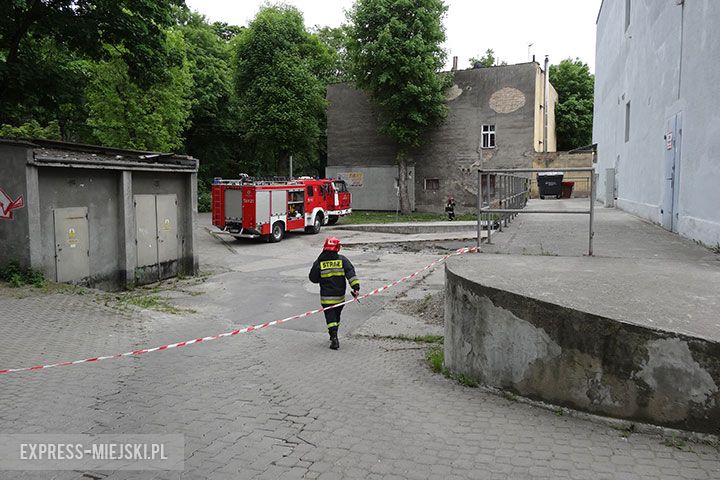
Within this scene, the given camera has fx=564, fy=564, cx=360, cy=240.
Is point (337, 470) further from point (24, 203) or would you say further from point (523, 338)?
point (24, 203)

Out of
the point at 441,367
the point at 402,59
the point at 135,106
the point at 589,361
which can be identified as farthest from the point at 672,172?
the point at 135,106

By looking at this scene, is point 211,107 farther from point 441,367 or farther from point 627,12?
point 441,367

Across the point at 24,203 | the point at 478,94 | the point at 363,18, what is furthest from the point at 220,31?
the point at 24,203

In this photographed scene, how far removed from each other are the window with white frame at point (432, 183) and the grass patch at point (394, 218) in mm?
1739

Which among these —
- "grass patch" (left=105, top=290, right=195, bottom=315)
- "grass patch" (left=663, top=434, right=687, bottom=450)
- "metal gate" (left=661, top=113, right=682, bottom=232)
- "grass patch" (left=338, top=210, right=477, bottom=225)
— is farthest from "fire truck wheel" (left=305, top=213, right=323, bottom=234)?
"grass patch" (left=663, top=434, right=687, bottom=450)

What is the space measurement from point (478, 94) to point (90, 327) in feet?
98.5

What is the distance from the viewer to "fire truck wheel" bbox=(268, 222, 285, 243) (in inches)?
972

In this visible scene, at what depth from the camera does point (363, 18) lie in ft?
110

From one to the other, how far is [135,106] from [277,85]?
10.8 m

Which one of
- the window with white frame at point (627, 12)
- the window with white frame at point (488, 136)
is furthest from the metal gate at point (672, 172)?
the window with white frame at point (488, 136)

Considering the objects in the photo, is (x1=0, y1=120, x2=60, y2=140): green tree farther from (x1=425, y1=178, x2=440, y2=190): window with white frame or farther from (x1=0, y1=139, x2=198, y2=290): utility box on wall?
(x1=425, y1=178, x2=440, y2=190): window with white frame

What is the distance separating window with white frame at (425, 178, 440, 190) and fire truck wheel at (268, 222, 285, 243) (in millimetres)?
14292

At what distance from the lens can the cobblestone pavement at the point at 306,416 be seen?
423cm

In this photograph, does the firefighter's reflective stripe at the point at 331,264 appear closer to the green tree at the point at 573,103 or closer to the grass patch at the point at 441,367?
the grass patch at the point at 441,367
